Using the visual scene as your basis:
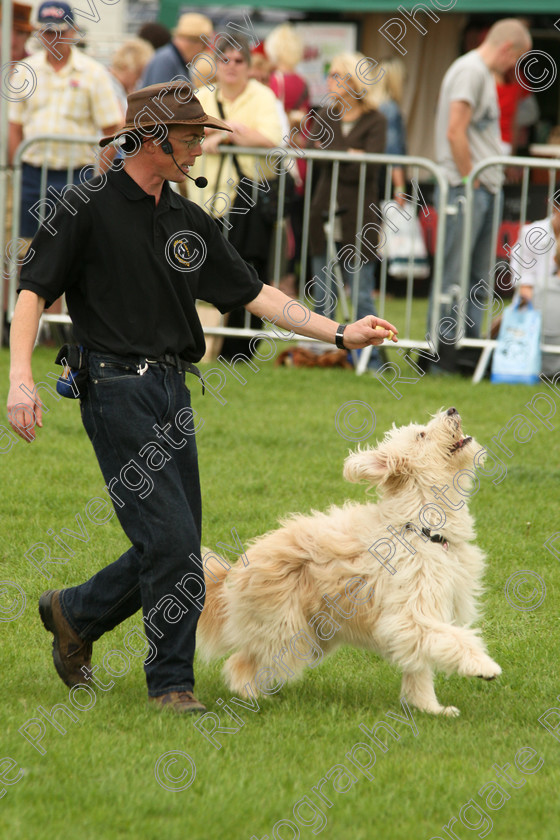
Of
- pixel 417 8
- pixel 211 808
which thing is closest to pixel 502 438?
pixel 211 808

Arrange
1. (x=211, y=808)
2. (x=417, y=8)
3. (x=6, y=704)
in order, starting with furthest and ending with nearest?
(x=417, y=8), (x=6, y=704), (x=211, y=808)

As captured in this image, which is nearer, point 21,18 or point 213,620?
point 213,620

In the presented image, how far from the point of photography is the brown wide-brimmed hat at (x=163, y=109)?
161 inches

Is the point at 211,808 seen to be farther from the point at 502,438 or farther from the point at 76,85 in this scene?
the point at 76,85

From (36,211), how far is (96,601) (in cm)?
704

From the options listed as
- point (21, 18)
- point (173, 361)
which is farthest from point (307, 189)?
point (173, 361)

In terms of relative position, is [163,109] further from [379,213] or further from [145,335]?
[379,213]

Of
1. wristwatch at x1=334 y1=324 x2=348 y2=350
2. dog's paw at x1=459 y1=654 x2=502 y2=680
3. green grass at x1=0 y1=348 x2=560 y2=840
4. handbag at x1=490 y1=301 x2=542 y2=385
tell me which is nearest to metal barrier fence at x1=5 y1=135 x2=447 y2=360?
handbag at x1=490 y1=301 x2=542 y2=385

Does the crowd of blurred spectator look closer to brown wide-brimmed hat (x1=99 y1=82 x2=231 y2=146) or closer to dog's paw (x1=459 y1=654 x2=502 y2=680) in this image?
brown wide-brimmed hat (x1=99 y1=82 x2=231 y2=146)

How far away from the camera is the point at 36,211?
10820mm

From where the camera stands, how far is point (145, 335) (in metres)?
4.16

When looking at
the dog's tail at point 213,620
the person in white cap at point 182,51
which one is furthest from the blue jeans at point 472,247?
the dog's tail at point 213,620

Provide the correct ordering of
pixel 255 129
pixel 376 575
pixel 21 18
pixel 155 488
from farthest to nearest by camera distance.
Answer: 1. pixel 21 18
2. pixel 255 129
3. pixel 376 575
4. pixel 155 488

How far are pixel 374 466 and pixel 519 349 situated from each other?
6.24 meters
